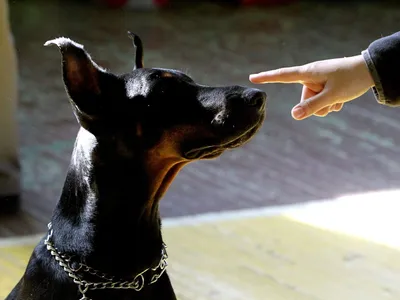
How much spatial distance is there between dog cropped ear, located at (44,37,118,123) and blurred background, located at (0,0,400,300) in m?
1.01

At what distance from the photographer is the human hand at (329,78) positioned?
1.65 m

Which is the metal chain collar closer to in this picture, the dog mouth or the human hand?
the dog mouth

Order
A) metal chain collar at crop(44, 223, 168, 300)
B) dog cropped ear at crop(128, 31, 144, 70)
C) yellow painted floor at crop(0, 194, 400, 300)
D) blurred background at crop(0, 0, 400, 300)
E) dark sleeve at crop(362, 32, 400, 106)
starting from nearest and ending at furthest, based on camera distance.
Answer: metal chain collar at crop(44, 223, 168, 300) < dog cropped ear at crop(128, 31, 144, 70) < dark sleeve at crop(362, 32, 400, 106) < yellow painted floor at crop(0, 194, 400, 300) < blurred background at crop(0, 0, 400, 300)

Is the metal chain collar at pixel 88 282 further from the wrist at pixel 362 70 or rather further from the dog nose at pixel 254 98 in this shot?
the wrist at pixel 362 70

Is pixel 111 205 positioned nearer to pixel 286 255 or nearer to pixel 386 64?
pixel 386 64

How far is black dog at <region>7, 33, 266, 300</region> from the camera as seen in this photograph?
1.37 meters

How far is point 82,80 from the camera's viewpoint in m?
1.34

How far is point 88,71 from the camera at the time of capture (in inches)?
53.1

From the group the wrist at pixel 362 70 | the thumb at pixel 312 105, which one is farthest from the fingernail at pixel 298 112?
the wrist at pixel 362 70

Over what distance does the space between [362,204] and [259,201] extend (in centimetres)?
36

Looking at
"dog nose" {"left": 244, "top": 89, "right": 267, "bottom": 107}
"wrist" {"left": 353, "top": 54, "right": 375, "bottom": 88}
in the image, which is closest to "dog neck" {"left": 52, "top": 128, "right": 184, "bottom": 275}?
"dog nose" {"left": 244, "top": 89, "right": 267, "bottom": 107}

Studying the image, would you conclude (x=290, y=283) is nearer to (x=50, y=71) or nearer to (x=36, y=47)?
(x=50, y=71)

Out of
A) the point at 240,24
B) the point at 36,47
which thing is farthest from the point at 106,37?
the point at 240,24

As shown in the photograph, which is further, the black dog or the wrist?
the wrist
